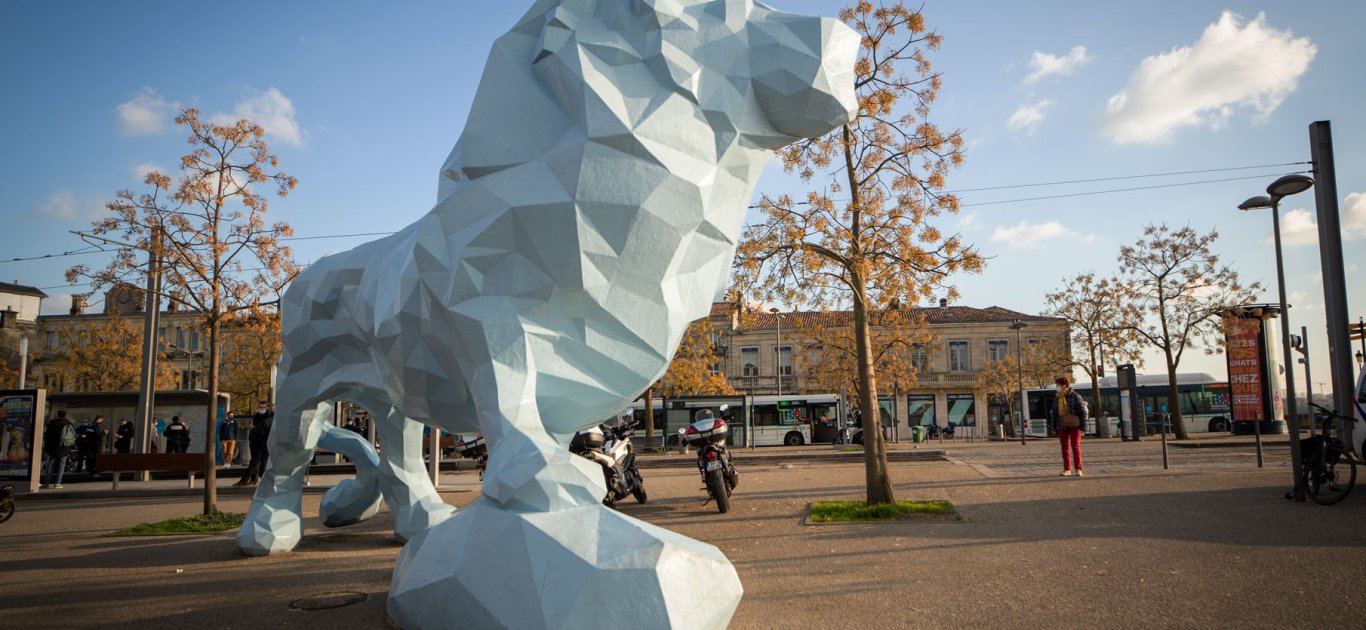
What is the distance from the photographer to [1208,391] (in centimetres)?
3534

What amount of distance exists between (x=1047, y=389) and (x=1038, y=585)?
36.1 meters

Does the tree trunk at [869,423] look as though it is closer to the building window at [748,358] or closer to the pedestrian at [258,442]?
the pedestrian at [258,442]

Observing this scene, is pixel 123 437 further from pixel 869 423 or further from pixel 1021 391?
pixel 1021 391

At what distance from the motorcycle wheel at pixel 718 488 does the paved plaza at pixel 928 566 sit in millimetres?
239

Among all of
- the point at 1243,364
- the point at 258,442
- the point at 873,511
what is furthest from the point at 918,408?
the point at 873,511

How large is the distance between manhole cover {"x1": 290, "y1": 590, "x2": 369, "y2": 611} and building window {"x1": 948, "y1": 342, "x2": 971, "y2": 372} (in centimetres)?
5550

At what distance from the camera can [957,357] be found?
56.4 m

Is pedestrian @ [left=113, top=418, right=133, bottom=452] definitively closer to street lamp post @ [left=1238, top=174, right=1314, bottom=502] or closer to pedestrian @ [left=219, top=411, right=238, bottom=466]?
pedestrian @ [left=219, top=411, right=238, bottom=466]

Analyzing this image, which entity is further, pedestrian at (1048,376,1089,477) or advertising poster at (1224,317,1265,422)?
advertising poster at (1224,317,1265,422)

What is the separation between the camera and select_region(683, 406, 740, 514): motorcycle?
399 inches

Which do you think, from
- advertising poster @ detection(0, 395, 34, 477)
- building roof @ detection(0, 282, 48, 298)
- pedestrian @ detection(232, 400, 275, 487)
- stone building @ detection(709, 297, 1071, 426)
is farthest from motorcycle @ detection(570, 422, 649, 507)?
building roof @ detection(0, 282, 48, 298)

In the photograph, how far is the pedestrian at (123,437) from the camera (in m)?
19.9

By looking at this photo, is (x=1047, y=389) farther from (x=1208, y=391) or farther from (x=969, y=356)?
(x=969, y=356)

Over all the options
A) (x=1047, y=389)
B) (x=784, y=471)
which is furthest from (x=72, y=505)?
(x=1047, y=389)
